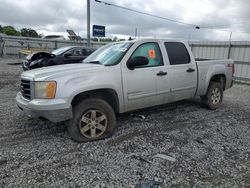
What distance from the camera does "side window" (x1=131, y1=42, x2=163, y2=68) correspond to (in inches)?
177

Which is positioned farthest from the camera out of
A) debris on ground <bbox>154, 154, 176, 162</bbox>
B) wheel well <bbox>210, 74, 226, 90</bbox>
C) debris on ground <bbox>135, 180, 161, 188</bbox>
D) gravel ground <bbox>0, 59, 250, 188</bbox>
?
wheel well <bbox>210, 74, 226, 90</bbox>

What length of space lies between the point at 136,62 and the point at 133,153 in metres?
1.67

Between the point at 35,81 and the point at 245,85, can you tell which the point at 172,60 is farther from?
the point at 245,85

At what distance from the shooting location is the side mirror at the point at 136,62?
13.4 feet

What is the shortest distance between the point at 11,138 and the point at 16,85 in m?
5.79

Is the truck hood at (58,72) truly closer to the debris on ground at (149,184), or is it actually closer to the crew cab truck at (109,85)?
the crew cab truck at (109,85)

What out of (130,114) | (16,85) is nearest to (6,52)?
(16,85)

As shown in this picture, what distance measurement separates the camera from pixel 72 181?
8.98 feet

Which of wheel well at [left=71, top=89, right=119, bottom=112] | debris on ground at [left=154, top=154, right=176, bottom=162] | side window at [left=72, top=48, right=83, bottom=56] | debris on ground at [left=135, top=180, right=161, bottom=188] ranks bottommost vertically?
debris on ground at [left=135, top=180, right=161, bottom=188]

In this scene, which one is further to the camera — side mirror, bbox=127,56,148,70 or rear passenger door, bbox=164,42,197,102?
rear passenger door, bbox=164,42,197,102

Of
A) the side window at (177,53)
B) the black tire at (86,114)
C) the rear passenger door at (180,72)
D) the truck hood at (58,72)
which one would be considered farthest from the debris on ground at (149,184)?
the side window at (177,53)

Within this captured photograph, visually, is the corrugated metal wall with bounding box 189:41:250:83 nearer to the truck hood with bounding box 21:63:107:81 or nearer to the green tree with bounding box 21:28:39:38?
the truck hood with bounding box 21:63:107:81

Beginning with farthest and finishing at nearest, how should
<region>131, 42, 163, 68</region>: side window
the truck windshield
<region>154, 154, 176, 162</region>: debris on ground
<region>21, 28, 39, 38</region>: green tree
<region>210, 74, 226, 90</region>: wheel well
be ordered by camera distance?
<region>21, 28, 39, 38</region>: green tree, <region>210, 74, 226, 90</region>: wheel well, <region>131, 42, 163, 68</region>: side window, the truck windshield, <region>154, 154, 176, 162</region>: debris on ground

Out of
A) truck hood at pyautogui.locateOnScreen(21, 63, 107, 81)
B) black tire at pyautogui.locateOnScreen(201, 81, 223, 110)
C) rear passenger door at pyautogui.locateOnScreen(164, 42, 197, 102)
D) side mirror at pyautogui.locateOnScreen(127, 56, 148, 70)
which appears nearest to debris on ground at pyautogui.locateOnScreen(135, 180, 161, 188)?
truck hood at pyautogui.locateOnScreen(21, 63, 107, 81)
